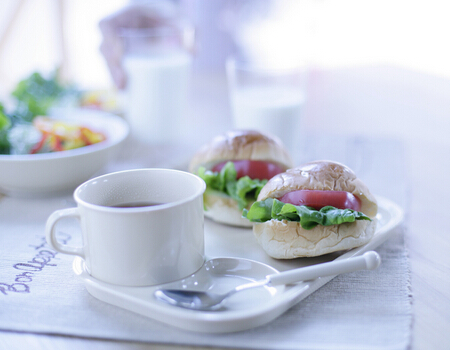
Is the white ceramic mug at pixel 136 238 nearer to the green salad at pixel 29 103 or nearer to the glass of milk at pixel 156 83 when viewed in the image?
the green salad at pixel 29 103

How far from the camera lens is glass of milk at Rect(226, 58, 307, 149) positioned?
207cm

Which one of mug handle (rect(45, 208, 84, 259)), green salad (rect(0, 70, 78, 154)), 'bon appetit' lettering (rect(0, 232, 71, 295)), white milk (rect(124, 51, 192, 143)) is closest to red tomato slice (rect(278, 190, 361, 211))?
mug handle (rect(45, 208, 84, 259))

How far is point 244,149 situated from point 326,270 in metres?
0.61

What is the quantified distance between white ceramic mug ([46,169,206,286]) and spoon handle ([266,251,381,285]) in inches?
8.3

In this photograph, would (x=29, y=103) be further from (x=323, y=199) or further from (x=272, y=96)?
(x=323, y=199)

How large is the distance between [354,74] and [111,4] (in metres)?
3.13

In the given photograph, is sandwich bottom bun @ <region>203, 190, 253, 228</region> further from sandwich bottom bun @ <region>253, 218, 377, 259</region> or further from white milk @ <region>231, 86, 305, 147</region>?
white milk @ <region>231, 86, 305, 147</region>

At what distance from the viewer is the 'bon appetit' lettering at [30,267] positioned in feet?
3.65

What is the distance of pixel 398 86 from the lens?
331 centimetres

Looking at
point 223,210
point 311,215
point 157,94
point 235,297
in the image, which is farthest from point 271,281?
point 157,94

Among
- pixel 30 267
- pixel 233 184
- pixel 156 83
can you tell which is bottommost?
pixel 30 267

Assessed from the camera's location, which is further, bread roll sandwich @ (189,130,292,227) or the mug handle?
bread roll sandwich @ (189,130,292,227)

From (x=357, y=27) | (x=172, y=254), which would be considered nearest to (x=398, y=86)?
(x=357, y=27)

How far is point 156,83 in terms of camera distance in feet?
7.57
